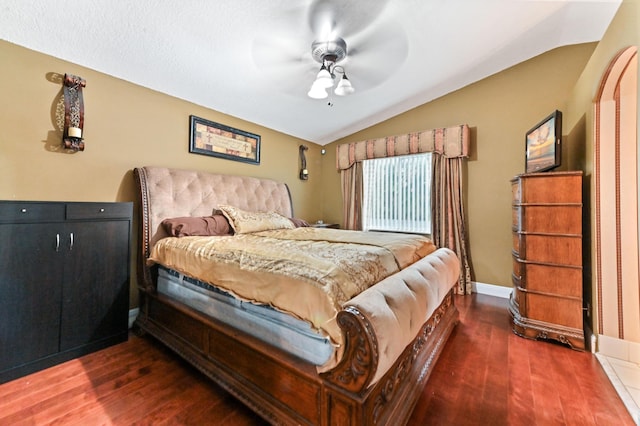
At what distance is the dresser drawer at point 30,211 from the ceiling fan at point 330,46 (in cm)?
205

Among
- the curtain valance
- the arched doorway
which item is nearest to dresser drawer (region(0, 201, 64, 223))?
the curtain valance

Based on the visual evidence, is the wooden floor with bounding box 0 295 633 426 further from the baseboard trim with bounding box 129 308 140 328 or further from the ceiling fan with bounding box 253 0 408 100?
the ceiling fan with bounding box 253 0 408 100

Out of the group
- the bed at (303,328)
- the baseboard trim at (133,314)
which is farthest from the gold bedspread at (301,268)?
the baseboard trim at (133,314)

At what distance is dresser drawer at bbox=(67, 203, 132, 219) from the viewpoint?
1.93m

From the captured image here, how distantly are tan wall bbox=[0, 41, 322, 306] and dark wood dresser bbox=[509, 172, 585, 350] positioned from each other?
3.48 meters

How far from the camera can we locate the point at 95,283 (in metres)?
2.05

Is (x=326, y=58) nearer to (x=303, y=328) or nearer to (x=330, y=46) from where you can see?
(x=330, y=46)

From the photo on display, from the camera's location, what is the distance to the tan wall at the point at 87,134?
1.93 metres

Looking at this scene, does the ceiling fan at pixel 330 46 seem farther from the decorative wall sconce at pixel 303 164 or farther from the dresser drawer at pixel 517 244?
the dresser drawer at pixel 517 244

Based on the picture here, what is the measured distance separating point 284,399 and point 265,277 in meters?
0.60

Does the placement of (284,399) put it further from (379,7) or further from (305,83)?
(305,83)

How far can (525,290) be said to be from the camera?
227cm

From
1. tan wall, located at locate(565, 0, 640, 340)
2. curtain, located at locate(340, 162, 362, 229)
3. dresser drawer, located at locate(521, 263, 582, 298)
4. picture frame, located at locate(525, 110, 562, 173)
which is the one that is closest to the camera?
tan wall, located at locate(565, 0, 640, 340)

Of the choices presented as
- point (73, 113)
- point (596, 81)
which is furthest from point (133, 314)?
point (596, 81)
